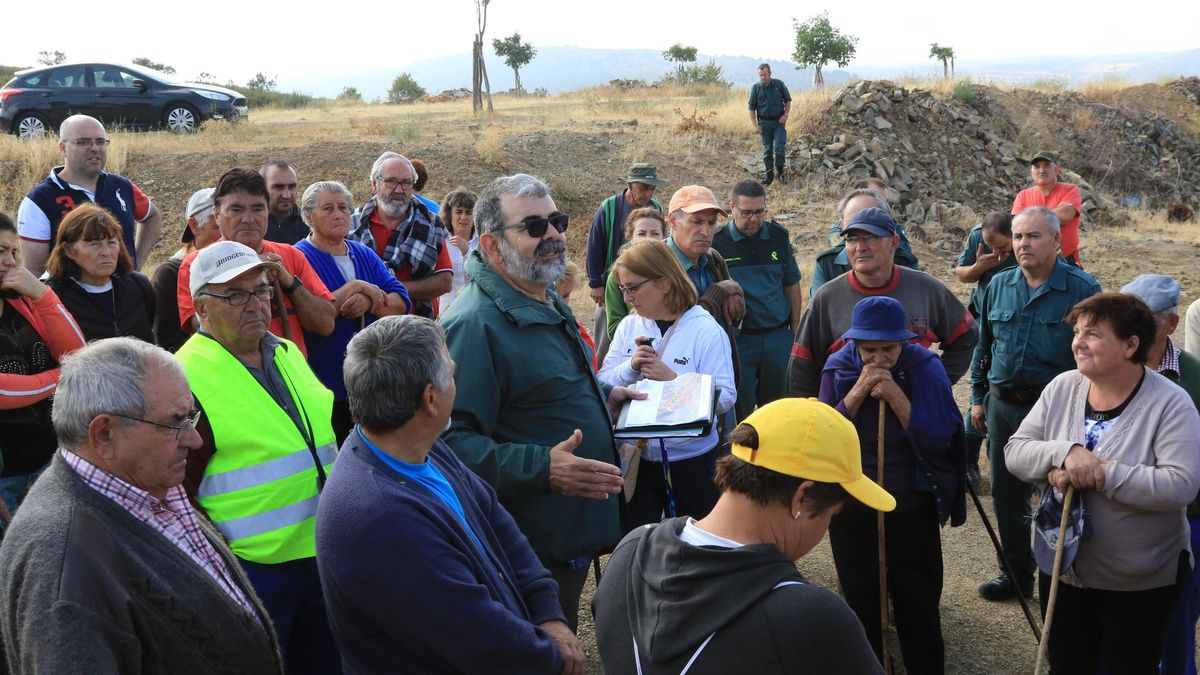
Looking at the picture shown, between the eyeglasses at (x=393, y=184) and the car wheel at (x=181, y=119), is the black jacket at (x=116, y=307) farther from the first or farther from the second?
the car wheel at (x=181, y=119)

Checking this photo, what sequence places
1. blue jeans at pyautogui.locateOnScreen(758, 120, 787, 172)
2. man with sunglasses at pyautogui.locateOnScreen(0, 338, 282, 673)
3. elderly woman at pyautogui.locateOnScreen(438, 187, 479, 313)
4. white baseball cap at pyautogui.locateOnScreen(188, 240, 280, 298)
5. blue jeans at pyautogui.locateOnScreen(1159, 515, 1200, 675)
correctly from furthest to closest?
blue jeans at pyautogui.locateOnScreen(758, 120, 787, 172) < elderly woman at pyautogui.locateOnScreen(438, 187, 479, 313) < blue jeans at pyautogui.locateOnScreen(1159, 515, 1200, 675) < white baseball cap at pyautogui.locateOnScreen(188, 240, 280, 298) < man with sunglasses at pyautogui.locateOnScreen(0, 338, 282, 673)

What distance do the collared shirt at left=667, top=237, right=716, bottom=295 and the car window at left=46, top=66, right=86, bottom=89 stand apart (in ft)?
54.6

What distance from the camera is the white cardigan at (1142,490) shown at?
3.57 meters

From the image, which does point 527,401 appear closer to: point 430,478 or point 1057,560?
point 430,478

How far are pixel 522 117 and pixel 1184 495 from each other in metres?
21.3

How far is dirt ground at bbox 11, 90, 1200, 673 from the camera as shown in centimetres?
1519

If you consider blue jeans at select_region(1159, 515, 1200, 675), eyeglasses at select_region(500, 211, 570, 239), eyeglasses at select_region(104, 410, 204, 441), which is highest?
eyeglasses at select_region(500, 211, 570, 239)

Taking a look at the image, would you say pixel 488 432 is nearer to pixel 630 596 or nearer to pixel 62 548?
pixel 630 596

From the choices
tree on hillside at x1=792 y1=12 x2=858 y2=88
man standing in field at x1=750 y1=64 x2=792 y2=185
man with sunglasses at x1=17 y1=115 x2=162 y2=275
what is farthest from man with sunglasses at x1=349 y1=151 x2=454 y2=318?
tree on hillside at x1=792 y1=12 x2=858 y2=88

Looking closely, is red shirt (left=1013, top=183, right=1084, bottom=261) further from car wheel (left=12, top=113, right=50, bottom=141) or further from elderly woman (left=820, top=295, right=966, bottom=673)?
car wheel (left=12, top=113, right=50, bottom=141)

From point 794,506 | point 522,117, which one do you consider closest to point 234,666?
point 794,506

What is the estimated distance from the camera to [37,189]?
5934 millimetres

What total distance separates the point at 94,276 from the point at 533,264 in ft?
7.87

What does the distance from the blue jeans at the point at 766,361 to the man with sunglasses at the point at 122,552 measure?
13.5 feet
